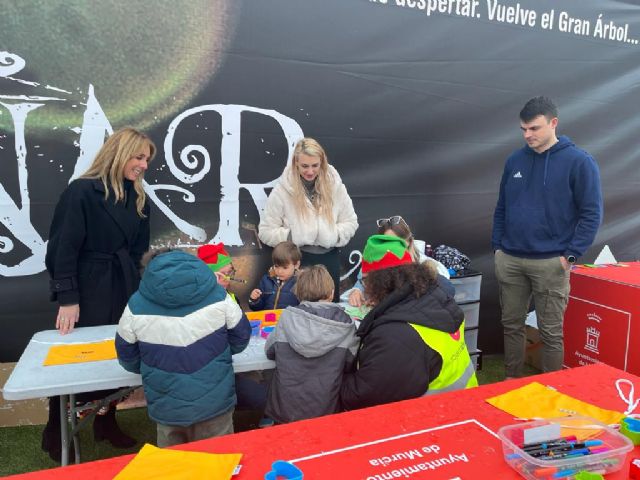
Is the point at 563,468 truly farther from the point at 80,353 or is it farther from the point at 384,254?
the point at 80,353

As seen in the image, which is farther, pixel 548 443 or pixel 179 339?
pixel 179 339

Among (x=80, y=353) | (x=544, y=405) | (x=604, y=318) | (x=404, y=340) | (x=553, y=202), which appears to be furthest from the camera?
(x=604, y=318)

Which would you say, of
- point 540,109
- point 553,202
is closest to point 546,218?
point 553,202

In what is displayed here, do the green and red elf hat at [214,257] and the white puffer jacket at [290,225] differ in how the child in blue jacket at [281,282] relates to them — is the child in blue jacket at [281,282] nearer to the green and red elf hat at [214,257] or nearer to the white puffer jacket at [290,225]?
the white puffer jacket at [290,225]

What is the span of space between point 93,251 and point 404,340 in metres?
1.40

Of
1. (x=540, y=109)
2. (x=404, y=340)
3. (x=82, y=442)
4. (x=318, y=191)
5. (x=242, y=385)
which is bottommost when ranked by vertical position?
(x=82, y=442)

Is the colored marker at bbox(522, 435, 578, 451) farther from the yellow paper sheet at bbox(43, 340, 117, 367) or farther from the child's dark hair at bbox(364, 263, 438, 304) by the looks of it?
the yellow paper sheet at bbox(43, 340, 117, 367)

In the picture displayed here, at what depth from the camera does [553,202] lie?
2.75 m

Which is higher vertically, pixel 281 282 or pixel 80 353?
pixel 281 282

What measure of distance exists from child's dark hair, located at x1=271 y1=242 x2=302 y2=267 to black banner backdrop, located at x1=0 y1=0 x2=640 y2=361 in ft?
1.26

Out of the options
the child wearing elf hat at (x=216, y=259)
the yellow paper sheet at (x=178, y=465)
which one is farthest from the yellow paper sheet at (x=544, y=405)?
the child wearing elf hat at (x=216, y=259)

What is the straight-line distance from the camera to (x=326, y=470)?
3.43 feet

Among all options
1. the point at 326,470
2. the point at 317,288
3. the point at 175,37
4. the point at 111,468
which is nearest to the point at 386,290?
the point at 317,288

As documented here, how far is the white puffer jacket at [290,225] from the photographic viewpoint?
111 inches
